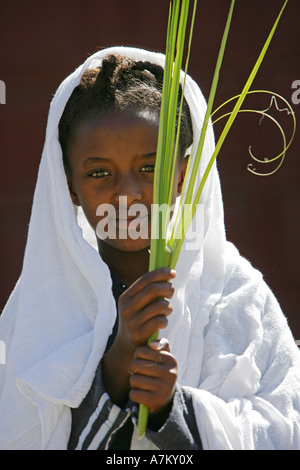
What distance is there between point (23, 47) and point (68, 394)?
8.92 feet

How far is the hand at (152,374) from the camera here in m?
1.66

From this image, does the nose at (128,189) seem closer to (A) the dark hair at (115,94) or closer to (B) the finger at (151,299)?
(A) the dark hair at (115,94)

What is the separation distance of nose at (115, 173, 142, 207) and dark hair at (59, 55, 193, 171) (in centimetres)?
18

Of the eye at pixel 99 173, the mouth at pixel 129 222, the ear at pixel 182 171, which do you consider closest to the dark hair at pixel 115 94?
the ear at pixel 182 171

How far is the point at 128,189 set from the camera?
6.44 ft

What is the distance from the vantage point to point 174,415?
5.68 ft

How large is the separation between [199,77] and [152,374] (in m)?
2.75

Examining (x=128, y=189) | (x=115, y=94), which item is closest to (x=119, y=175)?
(x=128, y=189)

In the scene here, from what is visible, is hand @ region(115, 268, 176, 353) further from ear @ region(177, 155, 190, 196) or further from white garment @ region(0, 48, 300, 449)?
ear @ region(177, 155, 190, 196)

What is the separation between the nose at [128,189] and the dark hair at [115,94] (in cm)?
18

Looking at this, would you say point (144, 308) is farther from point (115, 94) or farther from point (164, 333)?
point (115, 94)
